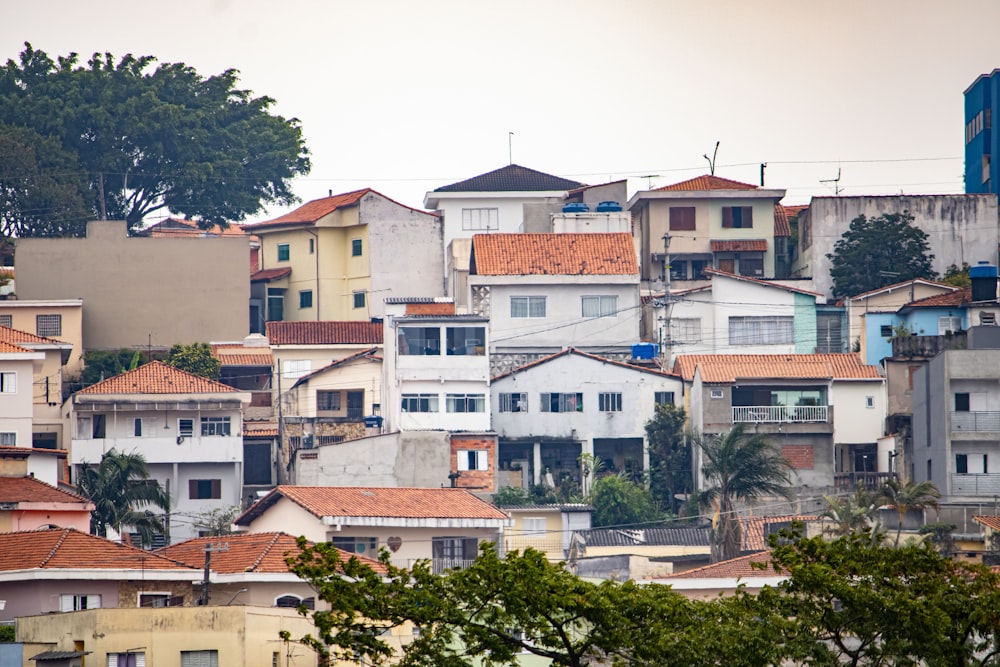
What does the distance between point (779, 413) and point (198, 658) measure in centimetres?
2995

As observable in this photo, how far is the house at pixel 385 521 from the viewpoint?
174 ft

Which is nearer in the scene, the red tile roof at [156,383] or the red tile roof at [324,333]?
the red tile roof at [156,383]

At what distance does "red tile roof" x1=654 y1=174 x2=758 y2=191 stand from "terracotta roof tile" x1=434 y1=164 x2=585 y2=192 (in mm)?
5219

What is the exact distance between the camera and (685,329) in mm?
72250

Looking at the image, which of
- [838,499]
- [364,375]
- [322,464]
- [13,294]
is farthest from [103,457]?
[838,499]

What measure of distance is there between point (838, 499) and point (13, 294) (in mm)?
33053

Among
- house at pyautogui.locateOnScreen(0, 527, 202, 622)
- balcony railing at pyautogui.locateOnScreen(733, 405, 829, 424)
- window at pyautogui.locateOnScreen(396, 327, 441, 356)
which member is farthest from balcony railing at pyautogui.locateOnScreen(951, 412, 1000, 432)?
house at pyautogui.locateOnScreen(0, 527, 202, 622)

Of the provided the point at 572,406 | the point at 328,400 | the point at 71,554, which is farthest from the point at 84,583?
the point at 328,400

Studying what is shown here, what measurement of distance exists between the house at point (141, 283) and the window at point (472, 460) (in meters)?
15.9

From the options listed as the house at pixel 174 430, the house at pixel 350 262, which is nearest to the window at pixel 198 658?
the house at pixel 174 430

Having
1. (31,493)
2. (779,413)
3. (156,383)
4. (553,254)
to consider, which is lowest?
(31,493)

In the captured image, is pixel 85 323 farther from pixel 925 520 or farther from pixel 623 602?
pixel 623 602

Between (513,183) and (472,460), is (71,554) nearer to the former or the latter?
(472,460)

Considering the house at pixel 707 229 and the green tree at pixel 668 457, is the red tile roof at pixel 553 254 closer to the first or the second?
the house at pixel 707 229
